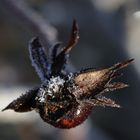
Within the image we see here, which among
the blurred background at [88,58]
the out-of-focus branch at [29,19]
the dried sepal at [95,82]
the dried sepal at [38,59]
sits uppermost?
the blurred background at [88,58]

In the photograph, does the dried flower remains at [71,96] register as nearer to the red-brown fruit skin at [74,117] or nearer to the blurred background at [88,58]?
the red-brown fruit skin at [74,117]

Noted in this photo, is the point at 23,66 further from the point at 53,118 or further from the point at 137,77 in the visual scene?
the point at 53,118

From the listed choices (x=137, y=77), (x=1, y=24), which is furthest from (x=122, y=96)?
(x=1, y=24)

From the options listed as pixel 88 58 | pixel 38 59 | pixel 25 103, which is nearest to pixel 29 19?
pixel 38 59

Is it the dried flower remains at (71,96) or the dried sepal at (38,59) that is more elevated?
the dried sepal at (38,59)

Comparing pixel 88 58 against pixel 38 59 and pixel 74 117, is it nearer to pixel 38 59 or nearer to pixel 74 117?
pixel 38 59

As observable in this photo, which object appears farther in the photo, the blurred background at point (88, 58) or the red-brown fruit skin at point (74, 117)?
the blurred background at point (88, 58)

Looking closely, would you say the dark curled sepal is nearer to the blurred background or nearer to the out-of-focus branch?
the out-of-focus branch

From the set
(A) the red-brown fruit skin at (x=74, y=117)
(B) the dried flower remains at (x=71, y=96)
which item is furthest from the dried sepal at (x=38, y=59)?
(A) the red-brown fruit skin at (x=74, y=117)
